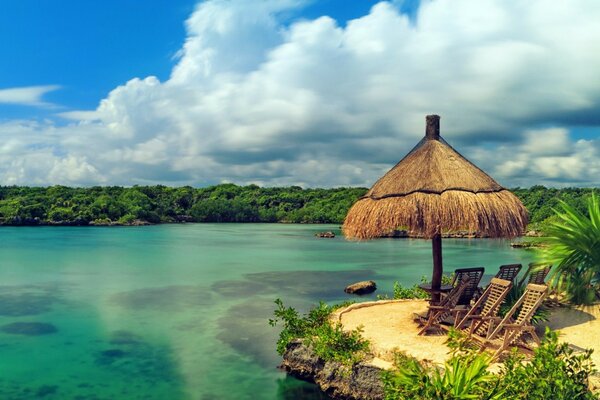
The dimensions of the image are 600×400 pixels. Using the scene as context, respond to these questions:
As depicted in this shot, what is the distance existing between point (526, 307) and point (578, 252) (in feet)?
6.84

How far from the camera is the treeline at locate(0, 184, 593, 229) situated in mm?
70938

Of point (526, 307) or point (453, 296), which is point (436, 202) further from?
point (526, 307)

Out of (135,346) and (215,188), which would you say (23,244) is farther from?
(215,188)

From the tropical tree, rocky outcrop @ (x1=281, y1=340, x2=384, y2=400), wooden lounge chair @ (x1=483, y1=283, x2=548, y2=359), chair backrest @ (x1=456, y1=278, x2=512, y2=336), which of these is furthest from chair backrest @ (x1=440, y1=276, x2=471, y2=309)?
the tropical tree

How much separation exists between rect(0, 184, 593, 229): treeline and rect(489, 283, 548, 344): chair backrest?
52.7m

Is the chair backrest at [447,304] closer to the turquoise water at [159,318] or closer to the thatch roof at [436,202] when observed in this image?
the thatch roof at [436,202]

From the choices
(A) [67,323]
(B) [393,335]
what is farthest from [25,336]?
(B) [393,335]

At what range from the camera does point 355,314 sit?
364 inches

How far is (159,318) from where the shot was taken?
13859mm

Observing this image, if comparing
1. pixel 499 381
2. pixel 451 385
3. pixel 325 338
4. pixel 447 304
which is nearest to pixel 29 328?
pixel 325 338

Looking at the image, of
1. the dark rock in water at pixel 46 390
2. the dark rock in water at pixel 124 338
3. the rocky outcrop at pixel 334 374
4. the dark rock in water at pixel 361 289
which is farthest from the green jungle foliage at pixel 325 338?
the dark rock in water at pixel 361 289

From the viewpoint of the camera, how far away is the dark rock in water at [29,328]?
12.5 m

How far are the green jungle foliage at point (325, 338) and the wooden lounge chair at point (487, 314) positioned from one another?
1522 millimetres

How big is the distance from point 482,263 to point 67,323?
24197 mm
